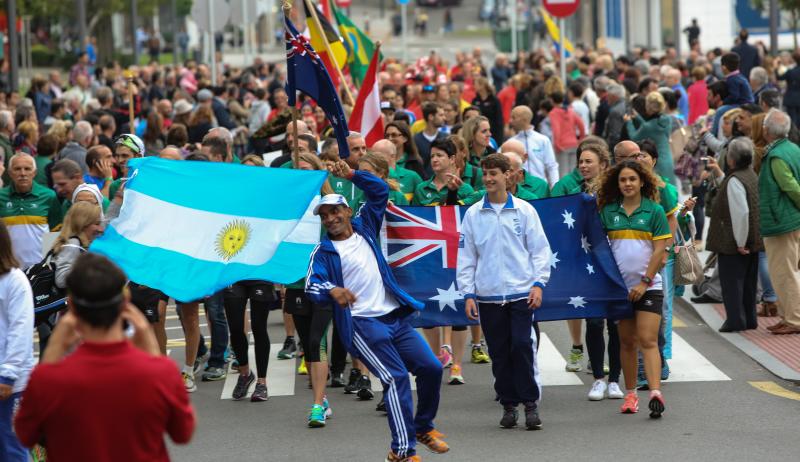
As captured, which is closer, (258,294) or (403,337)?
(403,337)

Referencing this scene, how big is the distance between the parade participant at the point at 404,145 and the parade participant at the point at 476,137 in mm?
508

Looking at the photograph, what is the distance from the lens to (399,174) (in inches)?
489

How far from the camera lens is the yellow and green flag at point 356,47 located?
21750mm

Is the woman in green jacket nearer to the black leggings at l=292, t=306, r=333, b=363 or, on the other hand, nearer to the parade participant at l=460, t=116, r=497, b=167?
the parade participant at l=460, t=116, r=497, b=167

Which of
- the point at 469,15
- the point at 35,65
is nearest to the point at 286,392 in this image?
the point at 35,65

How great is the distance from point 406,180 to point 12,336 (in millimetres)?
5645

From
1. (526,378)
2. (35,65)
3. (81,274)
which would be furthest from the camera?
(35,65)

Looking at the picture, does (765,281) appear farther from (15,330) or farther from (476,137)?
(15,330)

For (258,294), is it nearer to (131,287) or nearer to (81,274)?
(131,287)

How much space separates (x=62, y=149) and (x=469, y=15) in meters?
78.8

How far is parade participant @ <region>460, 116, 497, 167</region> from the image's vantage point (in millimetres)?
13773

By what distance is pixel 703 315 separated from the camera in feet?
46.2

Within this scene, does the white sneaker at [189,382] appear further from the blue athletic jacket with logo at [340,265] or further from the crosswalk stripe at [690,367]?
the crosswalk stripe at [690,367]

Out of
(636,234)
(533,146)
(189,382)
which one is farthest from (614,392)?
(533,146)
